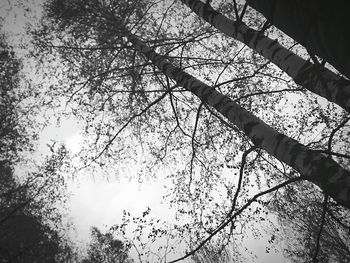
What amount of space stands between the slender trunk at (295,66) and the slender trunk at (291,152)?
45cm

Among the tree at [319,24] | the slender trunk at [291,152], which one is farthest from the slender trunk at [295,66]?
the tree at [319,24]

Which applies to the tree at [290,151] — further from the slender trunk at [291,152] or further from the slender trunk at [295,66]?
the slender trunk at [295,66]

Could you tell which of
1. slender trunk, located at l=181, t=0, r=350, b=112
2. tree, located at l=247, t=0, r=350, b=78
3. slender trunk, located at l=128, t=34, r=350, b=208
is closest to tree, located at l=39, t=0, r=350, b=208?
slender trunk, located at l=128, t=34, r=350, b=208

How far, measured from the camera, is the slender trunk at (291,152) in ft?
5.22

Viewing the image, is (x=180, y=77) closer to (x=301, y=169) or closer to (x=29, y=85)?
(x=301, y=169)

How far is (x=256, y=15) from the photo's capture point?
5.12m

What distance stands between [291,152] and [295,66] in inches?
30.8

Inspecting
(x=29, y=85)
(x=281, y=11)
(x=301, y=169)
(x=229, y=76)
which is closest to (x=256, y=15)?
(x=229, y=76)

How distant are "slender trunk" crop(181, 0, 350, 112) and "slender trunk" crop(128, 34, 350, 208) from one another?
450 millimetres

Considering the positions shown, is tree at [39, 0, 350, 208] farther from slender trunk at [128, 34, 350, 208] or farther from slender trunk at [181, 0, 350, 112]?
slender trunk at [181, 0, 350, 112]

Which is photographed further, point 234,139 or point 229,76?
point 229,76

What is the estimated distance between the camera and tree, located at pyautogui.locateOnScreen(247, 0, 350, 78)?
661mm

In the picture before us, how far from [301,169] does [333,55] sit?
131 cm

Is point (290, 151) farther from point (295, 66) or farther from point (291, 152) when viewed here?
point (295, 66)
